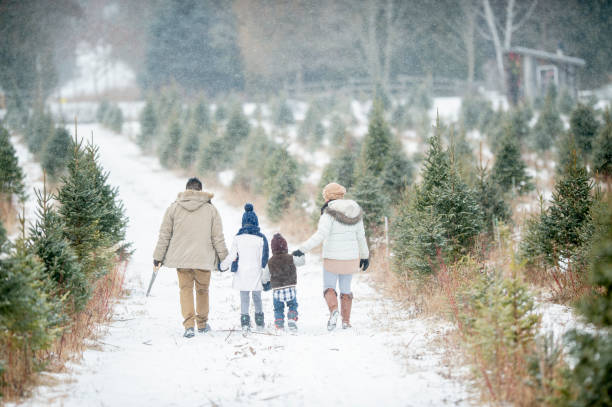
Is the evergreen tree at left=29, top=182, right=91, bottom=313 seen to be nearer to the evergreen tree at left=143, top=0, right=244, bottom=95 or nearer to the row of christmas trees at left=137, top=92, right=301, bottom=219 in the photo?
the row of christmas trees at left=137, top=92, right=301, bottom=219

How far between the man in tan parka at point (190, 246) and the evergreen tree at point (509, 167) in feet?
36.6

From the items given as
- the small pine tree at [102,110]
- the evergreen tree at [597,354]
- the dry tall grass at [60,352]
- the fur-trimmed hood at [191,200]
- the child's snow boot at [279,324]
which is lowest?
the child's snow boot at [279,324]

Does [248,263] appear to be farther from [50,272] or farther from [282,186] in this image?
[282,186]

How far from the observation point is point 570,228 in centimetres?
802

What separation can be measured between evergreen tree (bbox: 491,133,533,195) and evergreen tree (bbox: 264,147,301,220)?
5712 mm

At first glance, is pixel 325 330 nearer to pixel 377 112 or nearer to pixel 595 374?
pixel 595 374

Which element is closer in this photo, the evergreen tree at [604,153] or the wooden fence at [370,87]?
the evergreen tree at [604,153]

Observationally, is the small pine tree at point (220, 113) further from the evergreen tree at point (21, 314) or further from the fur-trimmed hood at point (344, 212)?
the evergreen tree at point (21, 314)

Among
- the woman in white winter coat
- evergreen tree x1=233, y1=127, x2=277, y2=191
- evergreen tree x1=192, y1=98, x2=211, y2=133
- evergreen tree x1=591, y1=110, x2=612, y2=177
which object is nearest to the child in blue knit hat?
the woman in white winter coat

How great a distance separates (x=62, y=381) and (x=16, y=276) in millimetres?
988

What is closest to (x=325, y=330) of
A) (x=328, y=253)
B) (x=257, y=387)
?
(x=328, y=253)

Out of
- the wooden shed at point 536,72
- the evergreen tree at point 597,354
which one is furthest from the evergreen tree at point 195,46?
the evergreen tree at point 597,354

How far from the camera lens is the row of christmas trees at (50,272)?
426cm

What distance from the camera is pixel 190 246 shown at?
6.18m
